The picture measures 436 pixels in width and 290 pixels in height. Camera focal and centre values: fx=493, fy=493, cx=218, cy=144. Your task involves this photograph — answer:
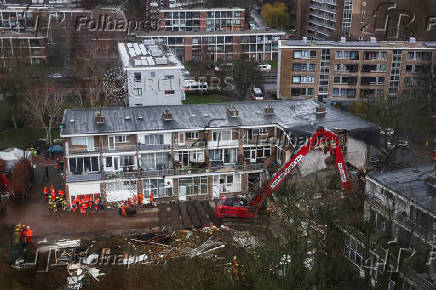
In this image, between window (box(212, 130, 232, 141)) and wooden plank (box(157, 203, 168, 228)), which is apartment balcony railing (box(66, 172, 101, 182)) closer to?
wooden plank (box(157, 203, 168, 228))

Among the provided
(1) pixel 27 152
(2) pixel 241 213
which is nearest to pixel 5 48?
(1) pixel 27 152

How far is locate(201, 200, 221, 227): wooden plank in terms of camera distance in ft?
71.5

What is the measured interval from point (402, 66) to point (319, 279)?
1165 inches

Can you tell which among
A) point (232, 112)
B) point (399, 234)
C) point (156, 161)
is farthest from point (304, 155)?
point (399, 234)

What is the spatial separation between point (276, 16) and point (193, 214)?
179 ft

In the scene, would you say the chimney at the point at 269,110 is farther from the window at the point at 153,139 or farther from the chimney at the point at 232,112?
the window at the point at 153,139

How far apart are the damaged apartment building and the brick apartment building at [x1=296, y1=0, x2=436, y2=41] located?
2025 centimetres

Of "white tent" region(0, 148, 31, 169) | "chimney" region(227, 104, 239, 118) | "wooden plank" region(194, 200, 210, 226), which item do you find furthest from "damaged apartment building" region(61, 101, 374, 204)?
"white tent" region(0, 148, 31, 169)

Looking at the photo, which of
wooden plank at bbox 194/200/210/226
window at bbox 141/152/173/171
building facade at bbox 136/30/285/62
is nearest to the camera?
wooden plank at bbox 194/200/210/226

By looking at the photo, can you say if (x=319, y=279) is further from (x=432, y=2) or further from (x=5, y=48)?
(x=432, y=2)

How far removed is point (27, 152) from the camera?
28797mm

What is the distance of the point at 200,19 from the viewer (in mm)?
60406

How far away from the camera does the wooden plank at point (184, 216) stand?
21.4 meters

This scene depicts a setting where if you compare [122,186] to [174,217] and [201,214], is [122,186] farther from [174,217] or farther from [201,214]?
[201,214]
